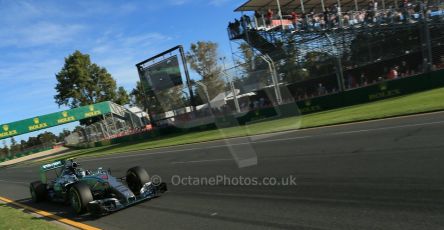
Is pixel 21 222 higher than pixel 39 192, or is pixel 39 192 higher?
pixel 39 192

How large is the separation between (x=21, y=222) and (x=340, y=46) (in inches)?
823

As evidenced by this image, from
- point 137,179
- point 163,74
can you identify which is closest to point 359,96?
point 137,179

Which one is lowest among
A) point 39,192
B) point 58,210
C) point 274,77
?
point 58,210

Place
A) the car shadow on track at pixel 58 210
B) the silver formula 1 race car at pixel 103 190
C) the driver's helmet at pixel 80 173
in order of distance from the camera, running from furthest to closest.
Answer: the driver's helmet at pixel 80 173 → the car shadow on track at pixel 58 210 → the silver formula 1 race car at pixel 103 190

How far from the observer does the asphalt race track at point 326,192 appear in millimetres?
5805

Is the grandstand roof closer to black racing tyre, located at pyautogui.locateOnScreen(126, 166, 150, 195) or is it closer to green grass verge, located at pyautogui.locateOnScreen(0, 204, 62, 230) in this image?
black racing tyre, located at pyautogui.locateOnScreen(126, 166, 150, 195)

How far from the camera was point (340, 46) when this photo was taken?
Answer: 2584cm

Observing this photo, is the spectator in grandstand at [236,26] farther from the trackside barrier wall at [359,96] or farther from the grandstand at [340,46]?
the trackside barrier wall at [359,96]

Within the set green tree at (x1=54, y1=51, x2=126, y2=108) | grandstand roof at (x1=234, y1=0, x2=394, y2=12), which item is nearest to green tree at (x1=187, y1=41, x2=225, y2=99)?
green tree at (x1=54, y1=51, x2=126, y2=108)

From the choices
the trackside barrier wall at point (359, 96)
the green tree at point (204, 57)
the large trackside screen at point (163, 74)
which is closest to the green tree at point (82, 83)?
the green tree at point (204, 57)

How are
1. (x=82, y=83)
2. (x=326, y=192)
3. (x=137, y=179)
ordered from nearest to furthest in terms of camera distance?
1. (x=326, y=192)
2. (x=137, y=179)
3. (x=82, y=83)

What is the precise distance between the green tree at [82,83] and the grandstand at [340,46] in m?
49.8

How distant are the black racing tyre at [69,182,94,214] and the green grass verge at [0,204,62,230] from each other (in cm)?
67

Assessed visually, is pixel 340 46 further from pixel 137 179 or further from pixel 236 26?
pixel 137 179
